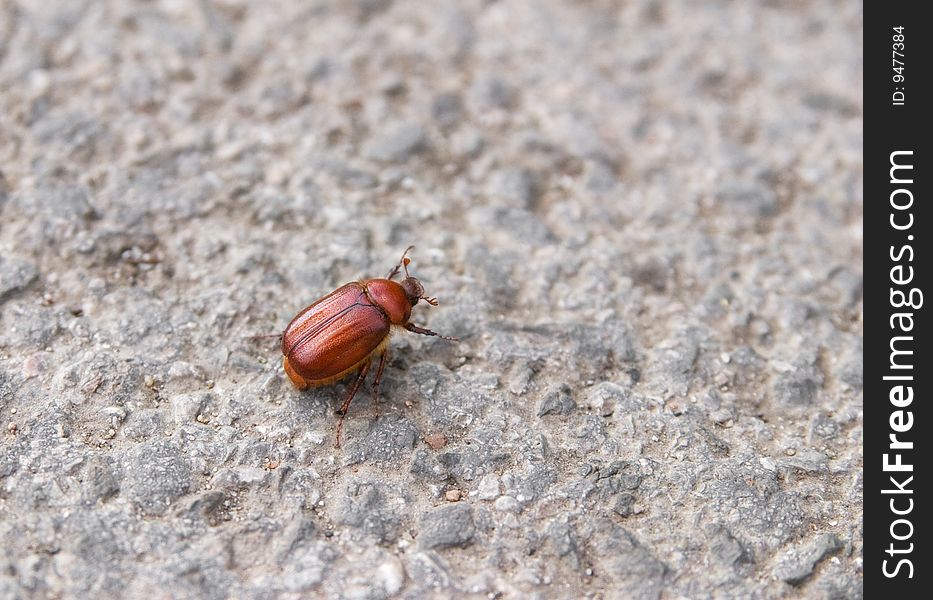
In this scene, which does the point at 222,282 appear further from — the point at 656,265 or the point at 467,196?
the point at 656,265

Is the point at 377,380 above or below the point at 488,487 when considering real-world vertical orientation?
above

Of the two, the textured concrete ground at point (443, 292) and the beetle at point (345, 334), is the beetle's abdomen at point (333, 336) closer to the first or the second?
the beetle at point (345, 334)

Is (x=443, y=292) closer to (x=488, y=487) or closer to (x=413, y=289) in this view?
(x=413, y=289)

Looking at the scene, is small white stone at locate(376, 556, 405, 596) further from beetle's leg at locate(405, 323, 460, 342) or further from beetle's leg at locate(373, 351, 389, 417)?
beetle's leg at locate(405, 323, 460, 342)

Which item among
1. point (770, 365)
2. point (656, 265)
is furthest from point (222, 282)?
point (770, 365)
